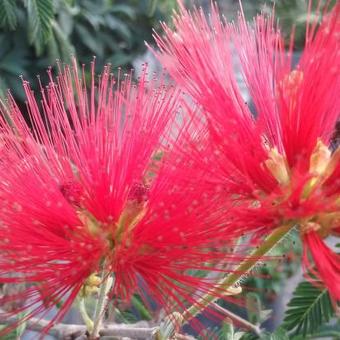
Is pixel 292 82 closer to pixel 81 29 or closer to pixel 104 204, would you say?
pixel 104 204

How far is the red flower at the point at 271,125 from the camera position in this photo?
69 centimetres

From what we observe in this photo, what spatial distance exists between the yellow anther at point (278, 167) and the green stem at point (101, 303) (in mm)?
227

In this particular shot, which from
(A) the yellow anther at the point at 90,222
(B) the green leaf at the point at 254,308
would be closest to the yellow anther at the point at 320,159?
(A) the yellow anther at the point at 90,222

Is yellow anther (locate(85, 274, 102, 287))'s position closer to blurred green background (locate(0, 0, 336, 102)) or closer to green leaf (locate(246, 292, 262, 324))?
green leaf (locate(246, 292, 262, 324))

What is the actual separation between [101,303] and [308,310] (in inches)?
17.2

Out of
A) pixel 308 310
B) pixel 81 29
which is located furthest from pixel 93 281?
pixel 81 29

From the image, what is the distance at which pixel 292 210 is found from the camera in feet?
2.26

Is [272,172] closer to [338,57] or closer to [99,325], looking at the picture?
[338,57]

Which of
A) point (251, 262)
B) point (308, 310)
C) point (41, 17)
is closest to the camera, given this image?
point (251, 262)

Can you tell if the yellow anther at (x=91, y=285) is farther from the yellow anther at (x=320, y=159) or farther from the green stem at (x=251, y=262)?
the yellow anther at (x=320, y=159)

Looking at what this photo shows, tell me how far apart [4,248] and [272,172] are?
0.32 metres

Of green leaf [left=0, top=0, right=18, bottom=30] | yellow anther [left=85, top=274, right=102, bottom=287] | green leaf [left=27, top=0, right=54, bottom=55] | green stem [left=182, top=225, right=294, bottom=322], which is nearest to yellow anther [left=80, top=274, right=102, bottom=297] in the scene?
yellow anther [left=85, top=274, right=102, bottom=287]

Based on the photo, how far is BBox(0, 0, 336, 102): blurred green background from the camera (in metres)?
1.69

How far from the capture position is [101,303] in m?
0.76
